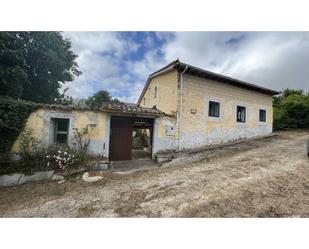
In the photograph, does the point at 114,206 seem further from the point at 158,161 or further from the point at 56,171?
the point at 158,161

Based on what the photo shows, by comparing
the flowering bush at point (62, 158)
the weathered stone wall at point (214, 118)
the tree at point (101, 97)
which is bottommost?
the flowering bush at point (62, 158)

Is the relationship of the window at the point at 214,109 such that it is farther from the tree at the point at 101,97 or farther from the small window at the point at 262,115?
the tree at the point at 101,97

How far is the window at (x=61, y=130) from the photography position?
7.78m

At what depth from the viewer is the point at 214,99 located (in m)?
11.1

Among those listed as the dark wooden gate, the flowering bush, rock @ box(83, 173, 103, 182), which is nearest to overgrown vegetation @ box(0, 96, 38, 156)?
the flowering bush

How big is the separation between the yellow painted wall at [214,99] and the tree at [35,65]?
360 inches

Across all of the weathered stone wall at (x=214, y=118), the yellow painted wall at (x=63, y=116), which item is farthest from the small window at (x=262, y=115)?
the yellow painted wall at (x=63, y=116)

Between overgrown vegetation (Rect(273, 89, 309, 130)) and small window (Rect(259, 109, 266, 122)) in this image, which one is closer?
small window (Rect(259, 109, 266, 122))

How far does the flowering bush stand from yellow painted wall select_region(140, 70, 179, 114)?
5566mm

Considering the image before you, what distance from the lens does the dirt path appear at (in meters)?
3.83

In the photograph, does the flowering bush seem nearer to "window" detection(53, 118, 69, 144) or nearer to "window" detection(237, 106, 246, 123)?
"window" detection(53, 118, 69, 144)

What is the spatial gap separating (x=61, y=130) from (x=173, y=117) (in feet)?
18.2
